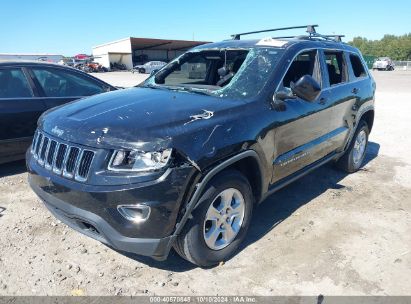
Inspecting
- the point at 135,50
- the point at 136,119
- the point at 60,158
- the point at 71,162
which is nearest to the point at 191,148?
the point at 136,119

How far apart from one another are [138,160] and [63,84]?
3587mm

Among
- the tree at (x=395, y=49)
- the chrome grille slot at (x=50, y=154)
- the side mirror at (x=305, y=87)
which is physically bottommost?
the tree at (x=395, y=49)

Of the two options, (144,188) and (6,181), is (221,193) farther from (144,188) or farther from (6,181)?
(6,181)

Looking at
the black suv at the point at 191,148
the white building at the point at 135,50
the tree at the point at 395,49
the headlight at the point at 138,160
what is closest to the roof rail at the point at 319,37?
the black suv at the point at 191,148

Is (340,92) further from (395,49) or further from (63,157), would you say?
(395,49)

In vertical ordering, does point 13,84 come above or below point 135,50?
above

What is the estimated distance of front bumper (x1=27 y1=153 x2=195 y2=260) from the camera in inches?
104

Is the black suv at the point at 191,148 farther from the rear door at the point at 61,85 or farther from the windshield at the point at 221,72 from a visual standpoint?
the rear door at the point at 61,85

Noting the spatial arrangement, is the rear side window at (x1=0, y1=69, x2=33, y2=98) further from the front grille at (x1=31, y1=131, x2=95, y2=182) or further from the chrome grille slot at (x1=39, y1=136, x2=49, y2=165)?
the chrome grille slot at (x1=39, y1=136, x2=49, y2=165)

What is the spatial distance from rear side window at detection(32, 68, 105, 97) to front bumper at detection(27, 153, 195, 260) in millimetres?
3123

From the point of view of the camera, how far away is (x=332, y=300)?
292cm

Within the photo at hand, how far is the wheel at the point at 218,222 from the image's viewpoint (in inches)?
117

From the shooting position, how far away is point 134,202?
2658 millimetres

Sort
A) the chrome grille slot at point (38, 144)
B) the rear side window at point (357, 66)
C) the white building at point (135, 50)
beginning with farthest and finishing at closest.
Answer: the white building at point (135, 50) → the rear side window at point (357, 66) → the chrome grille slot at point (38, 144)
